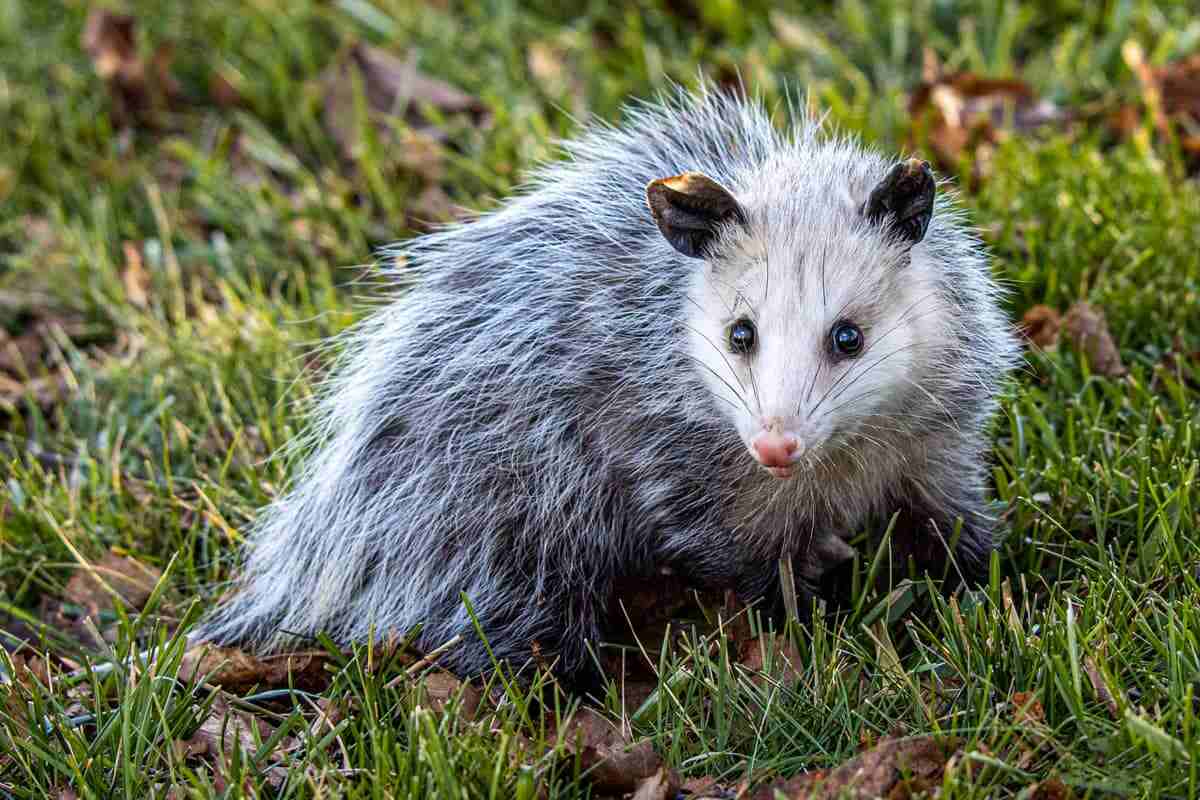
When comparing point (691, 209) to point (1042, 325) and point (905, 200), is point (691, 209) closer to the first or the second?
point (905, 200)

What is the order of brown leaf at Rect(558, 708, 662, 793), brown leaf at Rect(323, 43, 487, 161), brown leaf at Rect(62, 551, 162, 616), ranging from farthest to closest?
brown leaf at Rect(323, 43, 487, 161), brown leaf at Rect(62, 551, 162, 616), brown leaf at Rect(558, 708, 662, 793)

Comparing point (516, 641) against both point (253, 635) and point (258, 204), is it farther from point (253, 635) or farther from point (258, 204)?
point (258, 204)

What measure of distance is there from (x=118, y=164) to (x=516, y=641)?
2.64m

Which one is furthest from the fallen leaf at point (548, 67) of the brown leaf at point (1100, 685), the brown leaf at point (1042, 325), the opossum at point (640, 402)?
the brown leaf at point (1100, 685)

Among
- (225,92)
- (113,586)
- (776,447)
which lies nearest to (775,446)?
(776,447)

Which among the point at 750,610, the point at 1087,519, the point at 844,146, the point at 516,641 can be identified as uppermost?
the point at 844,146

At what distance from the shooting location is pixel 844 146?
2.90 meters

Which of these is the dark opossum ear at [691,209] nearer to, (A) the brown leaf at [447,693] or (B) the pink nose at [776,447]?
(B) the pink nose at [776,447]

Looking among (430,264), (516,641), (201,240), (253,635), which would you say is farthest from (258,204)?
(516,641)

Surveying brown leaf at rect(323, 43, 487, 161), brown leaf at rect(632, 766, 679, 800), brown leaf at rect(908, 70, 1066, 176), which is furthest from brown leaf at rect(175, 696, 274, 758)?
brown leaf at rect(908, 70, 1066, 176)

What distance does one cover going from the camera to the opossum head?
236cm

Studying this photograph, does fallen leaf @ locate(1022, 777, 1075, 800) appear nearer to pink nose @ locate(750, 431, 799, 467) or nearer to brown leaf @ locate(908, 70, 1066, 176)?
pink nose @ locate(750, 431, 799, 467)

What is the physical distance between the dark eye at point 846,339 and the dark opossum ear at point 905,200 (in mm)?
209

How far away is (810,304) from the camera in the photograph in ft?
7.90
